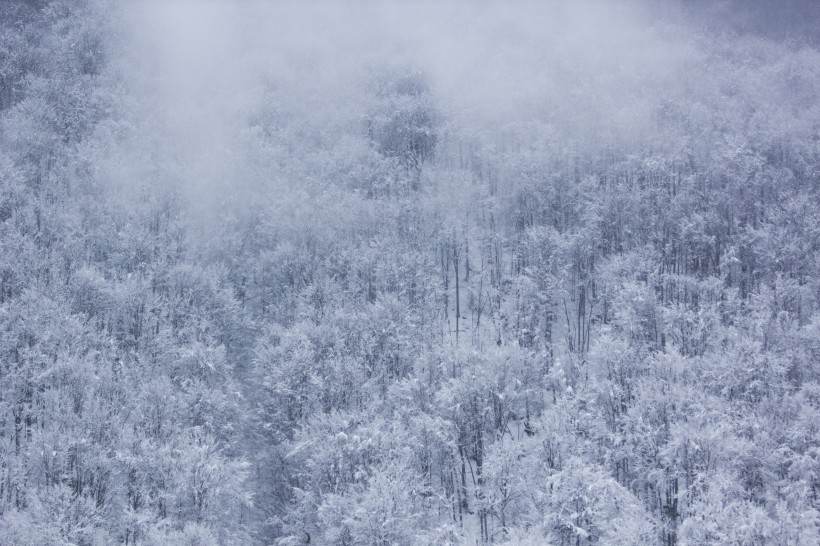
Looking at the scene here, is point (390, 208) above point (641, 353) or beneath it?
above

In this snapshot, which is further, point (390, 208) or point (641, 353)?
point (390, 208)

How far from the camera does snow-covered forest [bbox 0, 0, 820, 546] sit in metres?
35.5

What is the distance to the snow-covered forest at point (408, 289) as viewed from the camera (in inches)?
1398

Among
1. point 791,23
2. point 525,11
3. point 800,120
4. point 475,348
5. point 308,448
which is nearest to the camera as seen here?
point 308,448

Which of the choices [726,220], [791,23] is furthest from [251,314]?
[791,23]

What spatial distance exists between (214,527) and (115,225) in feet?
122

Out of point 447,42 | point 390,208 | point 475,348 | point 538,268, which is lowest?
point 475,348

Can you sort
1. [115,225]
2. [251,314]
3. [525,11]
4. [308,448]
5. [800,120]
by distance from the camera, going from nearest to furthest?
[308,448] < [251,314] < [115,225] < [800,120] < [525,11]

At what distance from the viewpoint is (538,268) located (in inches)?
2328

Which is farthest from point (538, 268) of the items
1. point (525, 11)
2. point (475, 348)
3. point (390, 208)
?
point (525, 11)

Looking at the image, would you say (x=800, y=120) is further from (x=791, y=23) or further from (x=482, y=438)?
(x=482, y=438)

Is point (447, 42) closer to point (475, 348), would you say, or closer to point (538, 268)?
point (538, 268)

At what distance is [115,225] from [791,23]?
125 metres

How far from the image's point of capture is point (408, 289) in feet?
192
